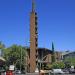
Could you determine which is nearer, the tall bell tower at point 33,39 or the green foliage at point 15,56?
the green foliage at point 15,56

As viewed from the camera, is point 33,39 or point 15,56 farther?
point 33,39

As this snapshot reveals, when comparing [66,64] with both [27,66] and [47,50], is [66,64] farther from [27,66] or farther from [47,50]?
[27,66]

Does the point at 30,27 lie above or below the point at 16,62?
above

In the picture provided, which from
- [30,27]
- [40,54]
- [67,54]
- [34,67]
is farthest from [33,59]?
[67,54]

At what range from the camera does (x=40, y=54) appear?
517ft

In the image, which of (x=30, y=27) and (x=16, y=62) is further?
(x=30, y=27)

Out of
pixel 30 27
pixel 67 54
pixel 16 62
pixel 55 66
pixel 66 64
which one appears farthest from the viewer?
pixel 67 54

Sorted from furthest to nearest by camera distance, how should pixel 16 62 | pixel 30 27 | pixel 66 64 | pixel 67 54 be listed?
1. pixel 67 54
2. pixel 66 64
3. pixel 30 27
4. pixel 16 62

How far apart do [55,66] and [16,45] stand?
22995 millimetres

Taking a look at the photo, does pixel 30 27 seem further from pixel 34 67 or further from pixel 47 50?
pixel 47 50

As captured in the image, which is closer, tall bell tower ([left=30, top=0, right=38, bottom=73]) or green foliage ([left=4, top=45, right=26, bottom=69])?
green foliage ([left=4, top=45, right=26, bottom=69])

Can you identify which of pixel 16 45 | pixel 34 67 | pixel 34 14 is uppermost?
pixel 34 14

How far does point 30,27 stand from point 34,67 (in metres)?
15.2

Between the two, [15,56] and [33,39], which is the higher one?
[33,39]
